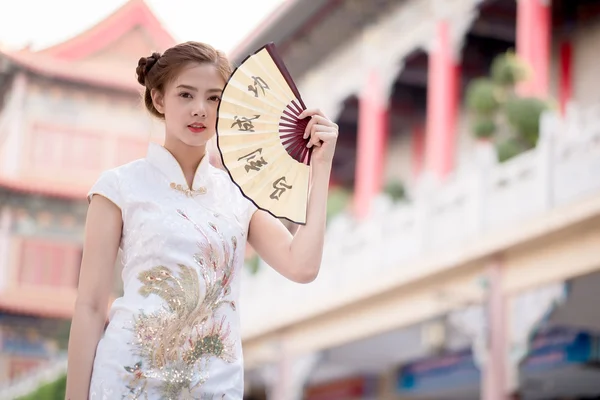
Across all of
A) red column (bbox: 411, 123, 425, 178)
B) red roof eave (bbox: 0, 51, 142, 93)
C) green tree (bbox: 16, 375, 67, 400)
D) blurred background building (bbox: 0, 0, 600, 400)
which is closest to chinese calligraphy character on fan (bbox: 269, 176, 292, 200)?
blurred background building (bbox: 0, 0, 600, 400)

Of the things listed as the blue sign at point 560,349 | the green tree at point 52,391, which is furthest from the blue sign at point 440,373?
the green tree at point 52,391

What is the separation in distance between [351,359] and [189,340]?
11.3m

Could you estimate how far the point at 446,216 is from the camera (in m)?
9.30

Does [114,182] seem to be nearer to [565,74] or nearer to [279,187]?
[279,187]

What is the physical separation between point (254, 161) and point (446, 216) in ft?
24.6

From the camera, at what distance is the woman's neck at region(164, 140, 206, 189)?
1979 millimetres

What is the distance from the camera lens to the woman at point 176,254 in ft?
5.93

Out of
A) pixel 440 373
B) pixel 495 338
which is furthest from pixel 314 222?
pixel 440 373

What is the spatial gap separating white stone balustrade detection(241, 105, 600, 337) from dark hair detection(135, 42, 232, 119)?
583cm

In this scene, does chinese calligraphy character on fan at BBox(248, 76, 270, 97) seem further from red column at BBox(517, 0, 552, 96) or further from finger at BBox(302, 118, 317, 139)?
red column at BBox(517, 0, 552, 96)

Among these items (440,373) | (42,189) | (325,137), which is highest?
(42,189)

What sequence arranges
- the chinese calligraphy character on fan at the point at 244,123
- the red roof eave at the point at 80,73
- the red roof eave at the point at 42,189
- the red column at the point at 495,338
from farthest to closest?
the red roof eave at the point at 80,73, the red roof eave at the point at 42,189, the red column at the point at 495,338, the chinese calligraphy character on fan at the point at 244,123

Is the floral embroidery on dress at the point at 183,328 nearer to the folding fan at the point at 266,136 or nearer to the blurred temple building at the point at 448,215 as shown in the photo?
the folding fan at the point at 266,136

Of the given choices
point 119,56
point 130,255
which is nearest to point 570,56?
point 130,255
